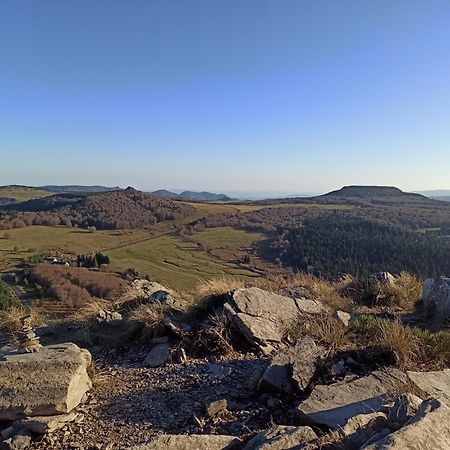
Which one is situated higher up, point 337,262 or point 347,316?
point 347,316

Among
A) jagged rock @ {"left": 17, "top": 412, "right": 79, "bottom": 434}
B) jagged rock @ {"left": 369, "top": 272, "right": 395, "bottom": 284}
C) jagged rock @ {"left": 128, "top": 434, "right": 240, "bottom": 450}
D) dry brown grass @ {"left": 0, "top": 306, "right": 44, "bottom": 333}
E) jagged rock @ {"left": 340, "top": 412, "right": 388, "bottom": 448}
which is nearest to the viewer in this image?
jagged rock @ {"left": 340, "top": 412, "right": 388, "bottom": 448}

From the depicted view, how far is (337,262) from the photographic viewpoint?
200 ft

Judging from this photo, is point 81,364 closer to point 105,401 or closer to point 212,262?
point 105,401

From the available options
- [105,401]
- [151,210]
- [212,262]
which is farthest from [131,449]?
[151,210]

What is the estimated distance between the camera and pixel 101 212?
4567 inches

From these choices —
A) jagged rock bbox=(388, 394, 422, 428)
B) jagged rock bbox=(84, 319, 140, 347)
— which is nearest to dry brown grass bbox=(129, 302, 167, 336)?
jagged rock bbox=(84, 319, 140, 347)

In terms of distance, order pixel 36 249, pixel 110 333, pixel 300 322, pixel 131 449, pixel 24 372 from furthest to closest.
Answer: pixel 36 249 → pixel 110 333 → pixel 300 322 → pixel 24 372 → pixel 131 449

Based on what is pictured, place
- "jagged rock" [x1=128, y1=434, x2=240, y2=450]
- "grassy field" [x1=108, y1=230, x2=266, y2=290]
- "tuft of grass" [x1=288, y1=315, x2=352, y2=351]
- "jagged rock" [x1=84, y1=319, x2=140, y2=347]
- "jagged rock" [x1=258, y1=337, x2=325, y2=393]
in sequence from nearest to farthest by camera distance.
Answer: "jagged rock" [x1=128, y1=434, x2=240, y2=450]
"jagged rock" [x1=258, y1=337, x2=325, y2=393]
"tuft of grass" [x1=288, y1=315, x2=352, y2=351]
"jagged rock" [x1=84, y1=319, x2=140, y2=347]
"grassy field" [x1=108, y1=230, x2=266, y2=290]

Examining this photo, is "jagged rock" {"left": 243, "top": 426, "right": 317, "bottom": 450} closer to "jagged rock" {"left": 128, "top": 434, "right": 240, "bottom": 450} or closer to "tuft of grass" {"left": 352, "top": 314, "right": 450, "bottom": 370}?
"jagged rock" {"left": 128, "top": 434, "right": 240, "bottom": 450}

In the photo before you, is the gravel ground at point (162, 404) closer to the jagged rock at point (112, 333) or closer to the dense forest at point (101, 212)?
the jagged rock at point (112, 333)

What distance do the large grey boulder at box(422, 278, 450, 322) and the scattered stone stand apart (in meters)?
6.16

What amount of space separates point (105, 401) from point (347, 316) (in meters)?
5.17

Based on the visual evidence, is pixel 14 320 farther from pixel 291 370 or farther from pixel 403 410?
pixel 403 410

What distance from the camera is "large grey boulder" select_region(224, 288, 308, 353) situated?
25.1ft
